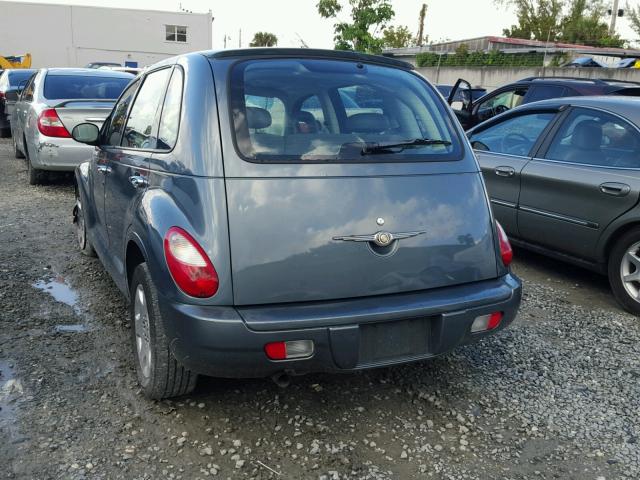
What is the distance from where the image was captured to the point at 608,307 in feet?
15.3

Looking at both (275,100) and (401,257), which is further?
(275,100)

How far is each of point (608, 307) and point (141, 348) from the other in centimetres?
348

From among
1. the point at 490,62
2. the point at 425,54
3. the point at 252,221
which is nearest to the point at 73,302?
the point at 252,221

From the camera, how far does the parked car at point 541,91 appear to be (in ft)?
24.7

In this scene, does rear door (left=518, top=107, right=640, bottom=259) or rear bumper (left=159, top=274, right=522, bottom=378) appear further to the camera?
rear door (left=518, top=107, right=640, bottom=259)

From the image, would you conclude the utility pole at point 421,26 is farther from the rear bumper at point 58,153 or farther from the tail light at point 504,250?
the tail light at point 504,250

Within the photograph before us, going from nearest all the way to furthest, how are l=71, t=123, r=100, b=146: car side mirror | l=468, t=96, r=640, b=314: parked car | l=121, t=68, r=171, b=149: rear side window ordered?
l=121, t=68, r=171, b=149: rear side window, l=71, t=123, r=100, b=146: car side mirror, l=468, t=96, r=640, b=314: parked car

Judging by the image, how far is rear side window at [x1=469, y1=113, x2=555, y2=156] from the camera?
546cm

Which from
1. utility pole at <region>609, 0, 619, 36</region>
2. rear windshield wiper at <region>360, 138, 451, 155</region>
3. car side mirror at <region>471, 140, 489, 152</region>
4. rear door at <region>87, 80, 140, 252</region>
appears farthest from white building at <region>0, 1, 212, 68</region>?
Answer: rear windshield wiper at <region>360, 138, 451, 155</region>

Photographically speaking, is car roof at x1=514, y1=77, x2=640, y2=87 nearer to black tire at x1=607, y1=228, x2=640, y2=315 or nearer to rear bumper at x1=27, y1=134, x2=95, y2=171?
black tire at x1=607, y1=228, x2=640, y2=315

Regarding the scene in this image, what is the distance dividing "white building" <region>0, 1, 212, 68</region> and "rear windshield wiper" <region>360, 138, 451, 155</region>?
124 feet

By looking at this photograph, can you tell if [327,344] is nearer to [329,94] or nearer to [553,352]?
[329,94]

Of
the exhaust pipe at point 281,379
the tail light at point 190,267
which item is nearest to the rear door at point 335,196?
the tail light at point 190,267

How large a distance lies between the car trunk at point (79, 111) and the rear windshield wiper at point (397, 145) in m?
5.41
